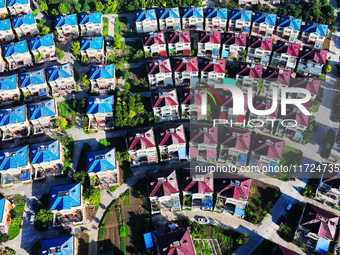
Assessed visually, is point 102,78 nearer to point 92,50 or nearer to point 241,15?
point 92,50

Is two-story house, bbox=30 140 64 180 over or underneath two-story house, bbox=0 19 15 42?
underneath

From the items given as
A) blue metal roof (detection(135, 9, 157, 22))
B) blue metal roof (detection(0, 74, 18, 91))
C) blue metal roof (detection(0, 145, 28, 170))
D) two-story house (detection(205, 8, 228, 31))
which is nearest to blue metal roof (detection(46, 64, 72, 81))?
blue metal roof (detection(0, 74, 18, 91))

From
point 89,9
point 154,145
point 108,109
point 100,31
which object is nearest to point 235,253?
point 154,145

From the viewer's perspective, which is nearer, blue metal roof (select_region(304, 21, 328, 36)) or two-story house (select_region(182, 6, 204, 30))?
blue metal roof (select_region(304, 21, 328, 36))

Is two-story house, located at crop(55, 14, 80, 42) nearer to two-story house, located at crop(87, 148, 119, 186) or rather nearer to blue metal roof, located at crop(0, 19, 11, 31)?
blue metal roof, located at crop(0, 19, 11, 31)

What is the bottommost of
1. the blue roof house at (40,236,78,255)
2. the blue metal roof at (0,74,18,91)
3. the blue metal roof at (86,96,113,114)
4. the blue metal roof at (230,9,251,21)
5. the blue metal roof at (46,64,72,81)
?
the blue roof house at (40,236,78,255)

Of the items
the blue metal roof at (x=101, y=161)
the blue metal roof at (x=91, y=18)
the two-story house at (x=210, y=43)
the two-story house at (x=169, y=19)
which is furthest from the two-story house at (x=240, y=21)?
the blue metal roof at (x=101, y=161)

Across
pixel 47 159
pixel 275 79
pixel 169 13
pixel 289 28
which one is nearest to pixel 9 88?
pixel 47 159
